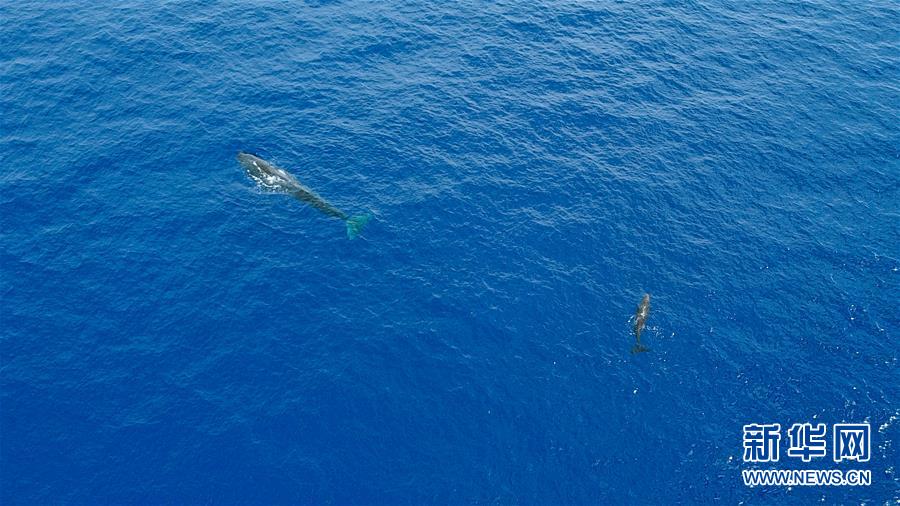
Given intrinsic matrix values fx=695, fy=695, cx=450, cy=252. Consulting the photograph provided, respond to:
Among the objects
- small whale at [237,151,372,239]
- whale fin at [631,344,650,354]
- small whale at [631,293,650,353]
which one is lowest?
whale fin at [631,344,650,354]

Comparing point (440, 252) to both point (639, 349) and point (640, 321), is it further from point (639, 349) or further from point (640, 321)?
point (639, 349)

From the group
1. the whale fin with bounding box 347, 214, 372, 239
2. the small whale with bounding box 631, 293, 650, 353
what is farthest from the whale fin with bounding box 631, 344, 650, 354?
the whale fin with bounding box 347, 214, 372, 239

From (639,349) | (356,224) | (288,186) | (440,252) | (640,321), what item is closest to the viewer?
(639,349)

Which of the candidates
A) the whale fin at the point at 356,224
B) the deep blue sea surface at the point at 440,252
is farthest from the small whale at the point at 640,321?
the whale fin at the point at 356,224

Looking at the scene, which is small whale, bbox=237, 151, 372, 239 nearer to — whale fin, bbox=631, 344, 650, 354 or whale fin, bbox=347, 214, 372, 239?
whale fin, bbox=347, 214, 372, 239

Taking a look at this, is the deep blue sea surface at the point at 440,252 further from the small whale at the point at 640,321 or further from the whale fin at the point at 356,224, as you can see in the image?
the small whale at the point at 640,321

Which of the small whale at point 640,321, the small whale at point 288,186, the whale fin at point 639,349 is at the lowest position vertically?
the whale fin at point 639,349

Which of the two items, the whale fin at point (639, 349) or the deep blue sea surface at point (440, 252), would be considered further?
the whale fin at point (639, 349)

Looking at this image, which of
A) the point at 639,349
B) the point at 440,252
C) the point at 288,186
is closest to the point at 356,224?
the point at 440,252
